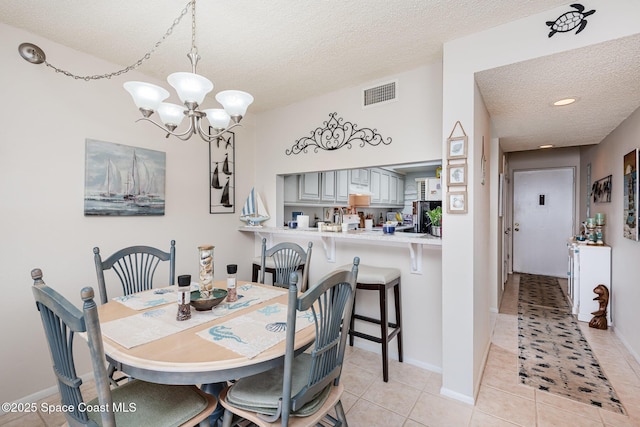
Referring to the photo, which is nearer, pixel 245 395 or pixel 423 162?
pixel 245 395

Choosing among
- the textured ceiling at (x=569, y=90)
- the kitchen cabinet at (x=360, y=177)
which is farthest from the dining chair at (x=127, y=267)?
the textured ceiling at (x=569, y=90)

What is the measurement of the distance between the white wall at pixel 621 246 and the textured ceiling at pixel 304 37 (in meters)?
0.44

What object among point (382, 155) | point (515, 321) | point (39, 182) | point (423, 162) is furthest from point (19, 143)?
point (515, 321)

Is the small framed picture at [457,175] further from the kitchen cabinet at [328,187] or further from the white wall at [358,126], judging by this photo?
the kitchen cabinet at [328,187]

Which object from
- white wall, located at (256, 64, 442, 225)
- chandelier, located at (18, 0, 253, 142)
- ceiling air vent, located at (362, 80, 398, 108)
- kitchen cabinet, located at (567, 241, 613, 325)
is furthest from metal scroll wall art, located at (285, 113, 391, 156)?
kitchen cabinet, located at (567, 241, 613, 325)

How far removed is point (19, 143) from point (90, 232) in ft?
2.37

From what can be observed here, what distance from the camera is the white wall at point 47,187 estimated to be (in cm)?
193

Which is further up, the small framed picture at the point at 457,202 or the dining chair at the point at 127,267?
the small framed picture at the point at 457,202

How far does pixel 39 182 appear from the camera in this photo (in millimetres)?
2045

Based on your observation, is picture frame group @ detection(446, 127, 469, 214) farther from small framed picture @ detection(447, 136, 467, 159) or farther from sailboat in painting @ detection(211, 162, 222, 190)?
sailboat in painting @ detection(211, 162, 222, 190)

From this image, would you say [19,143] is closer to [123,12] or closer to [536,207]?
[123,12]

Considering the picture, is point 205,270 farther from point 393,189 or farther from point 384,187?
point 393,189

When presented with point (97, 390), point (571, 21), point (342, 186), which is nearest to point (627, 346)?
point (571, 21)

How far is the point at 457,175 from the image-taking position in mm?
2031
